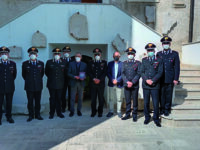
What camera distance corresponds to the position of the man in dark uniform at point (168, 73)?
5047mm

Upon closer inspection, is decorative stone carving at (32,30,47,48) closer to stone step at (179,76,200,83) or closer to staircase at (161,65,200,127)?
staircase at (161,65,200,127)

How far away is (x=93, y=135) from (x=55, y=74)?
84.4 inches

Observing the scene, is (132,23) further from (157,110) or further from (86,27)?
(157,110)

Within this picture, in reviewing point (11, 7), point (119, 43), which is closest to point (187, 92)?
point (119, 43)

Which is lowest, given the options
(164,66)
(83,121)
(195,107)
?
(83,121)

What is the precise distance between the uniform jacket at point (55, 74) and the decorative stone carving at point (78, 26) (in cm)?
125

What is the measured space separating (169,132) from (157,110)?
65cm

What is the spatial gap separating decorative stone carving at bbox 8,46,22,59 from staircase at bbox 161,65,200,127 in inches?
183

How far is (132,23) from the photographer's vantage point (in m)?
6.66

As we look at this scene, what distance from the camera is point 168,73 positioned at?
504 cm

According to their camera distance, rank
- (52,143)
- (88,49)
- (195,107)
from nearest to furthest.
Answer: (52,143), (195,107), (88,49)

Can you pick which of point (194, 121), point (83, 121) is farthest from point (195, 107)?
point (83, 121)

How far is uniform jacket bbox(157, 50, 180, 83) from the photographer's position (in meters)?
5.04

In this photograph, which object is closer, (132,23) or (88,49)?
(132,23)
